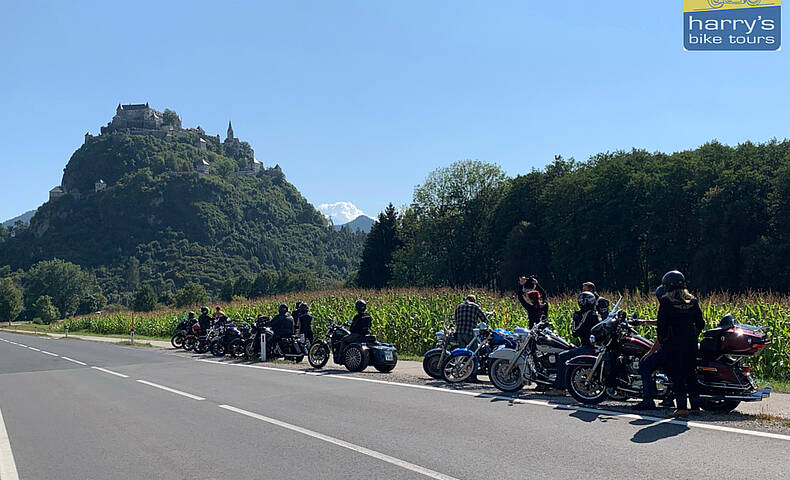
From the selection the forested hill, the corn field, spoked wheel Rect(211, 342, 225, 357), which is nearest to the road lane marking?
the corn field

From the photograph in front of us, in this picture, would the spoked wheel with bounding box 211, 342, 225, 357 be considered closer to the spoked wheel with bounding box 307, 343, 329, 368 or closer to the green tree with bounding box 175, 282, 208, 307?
the spoked wheel with bounding box 307, 343, 329, 368

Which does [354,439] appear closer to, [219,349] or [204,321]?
[219,349]

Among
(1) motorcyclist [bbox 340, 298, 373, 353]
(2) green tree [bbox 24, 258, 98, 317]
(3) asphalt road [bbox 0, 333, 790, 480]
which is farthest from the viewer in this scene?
(2) green tree [bbox 24, 258, 98, 317]

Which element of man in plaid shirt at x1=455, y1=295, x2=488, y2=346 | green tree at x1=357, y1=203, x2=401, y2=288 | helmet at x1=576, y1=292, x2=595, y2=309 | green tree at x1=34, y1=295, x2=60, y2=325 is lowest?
green tree at x1=34, y1=295, x2=60, y2=325

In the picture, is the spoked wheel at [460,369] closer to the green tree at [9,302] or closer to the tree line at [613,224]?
the tree line at [613,224]

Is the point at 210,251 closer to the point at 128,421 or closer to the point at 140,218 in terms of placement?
the point at 140,218

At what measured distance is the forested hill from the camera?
155625 mm

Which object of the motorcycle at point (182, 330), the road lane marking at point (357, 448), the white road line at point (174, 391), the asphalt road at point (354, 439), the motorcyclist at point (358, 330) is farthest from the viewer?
the motorcycle at point (182, 330)

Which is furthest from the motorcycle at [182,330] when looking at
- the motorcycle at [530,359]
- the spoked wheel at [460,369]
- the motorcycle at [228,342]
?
the motorcycle at [530,359]

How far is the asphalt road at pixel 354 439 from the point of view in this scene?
19.9 feet

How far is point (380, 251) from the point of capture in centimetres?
8512

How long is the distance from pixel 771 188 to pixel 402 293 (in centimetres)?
3124

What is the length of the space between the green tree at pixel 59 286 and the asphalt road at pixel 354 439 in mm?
134924

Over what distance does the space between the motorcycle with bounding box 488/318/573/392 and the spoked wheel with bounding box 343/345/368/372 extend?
4.78 m
